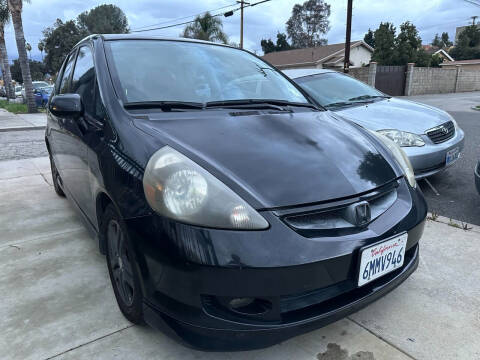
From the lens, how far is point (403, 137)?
3693mm

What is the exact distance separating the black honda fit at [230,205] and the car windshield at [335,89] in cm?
234

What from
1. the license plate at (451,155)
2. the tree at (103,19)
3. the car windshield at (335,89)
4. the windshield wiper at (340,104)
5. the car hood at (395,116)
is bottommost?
the license plate at (451,155)

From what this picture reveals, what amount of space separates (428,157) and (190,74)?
2564mm

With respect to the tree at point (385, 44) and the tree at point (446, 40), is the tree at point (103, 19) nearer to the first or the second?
the tree at point (385, 44)

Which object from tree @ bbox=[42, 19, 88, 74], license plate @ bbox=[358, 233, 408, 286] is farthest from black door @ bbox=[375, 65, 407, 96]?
tree @ bbox=[42, 19, 88, 74]

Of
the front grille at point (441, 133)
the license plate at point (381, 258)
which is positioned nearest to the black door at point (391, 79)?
the front grille at point (441, 133)

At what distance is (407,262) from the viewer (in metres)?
1.89

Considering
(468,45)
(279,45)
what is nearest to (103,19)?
(279,45)

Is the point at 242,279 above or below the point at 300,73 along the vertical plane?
below

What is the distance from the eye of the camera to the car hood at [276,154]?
60.8 inches

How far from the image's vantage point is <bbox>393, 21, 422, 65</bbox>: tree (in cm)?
2839

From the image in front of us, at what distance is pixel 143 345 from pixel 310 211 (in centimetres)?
104

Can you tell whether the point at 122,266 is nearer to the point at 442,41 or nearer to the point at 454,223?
the point at 454,223

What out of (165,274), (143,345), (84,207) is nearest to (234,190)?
(165,274)
